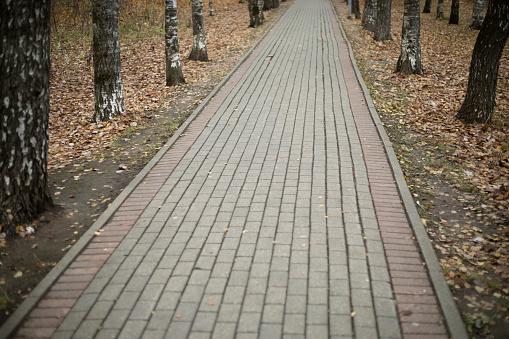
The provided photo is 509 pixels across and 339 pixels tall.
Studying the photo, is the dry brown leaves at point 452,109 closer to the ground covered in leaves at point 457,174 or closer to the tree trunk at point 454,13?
the ground covered in leaves at point 457,174

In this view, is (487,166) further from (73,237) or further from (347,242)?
(73,237)

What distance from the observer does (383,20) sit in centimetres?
1780

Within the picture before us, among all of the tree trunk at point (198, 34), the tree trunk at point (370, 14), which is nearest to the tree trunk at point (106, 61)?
the tree trunk at point (198, 34)

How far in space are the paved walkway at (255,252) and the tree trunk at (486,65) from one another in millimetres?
2185

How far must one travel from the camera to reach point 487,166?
695cm

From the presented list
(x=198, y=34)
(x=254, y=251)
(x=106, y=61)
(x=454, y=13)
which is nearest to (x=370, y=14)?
(x=454, y=13)

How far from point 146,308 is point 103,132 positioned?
5.91 meters

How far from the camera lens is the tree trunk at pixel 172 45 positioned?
461 inches

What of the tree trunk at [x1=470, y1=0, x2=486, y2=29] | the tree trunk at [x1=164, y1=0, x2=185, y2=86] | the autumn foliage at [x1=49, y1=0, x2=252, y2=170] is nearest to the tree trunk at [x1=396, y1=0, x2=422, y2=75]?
the autumn foliage at [x1=49, y1=0, x2=252, y2=170]

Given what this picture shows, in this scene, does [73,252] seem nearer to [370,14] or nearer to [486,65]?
[486,65]

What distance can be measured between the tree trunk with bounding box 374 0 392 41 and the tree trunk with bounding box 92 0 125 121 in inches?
486

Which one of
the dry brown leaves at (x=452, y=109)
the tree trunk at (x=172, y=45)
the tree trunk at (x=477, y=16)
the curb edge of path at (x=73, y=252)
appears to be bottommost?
the curb edge of path at (x=73, y=252)

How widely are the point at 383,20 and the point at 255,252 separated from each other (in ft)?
52.6

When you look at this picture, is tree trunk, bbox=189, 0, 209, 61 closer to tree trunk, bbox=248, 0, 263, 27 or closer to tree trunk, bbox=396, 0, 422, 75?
tree trunk, bbox=396, 0, 422, 75
